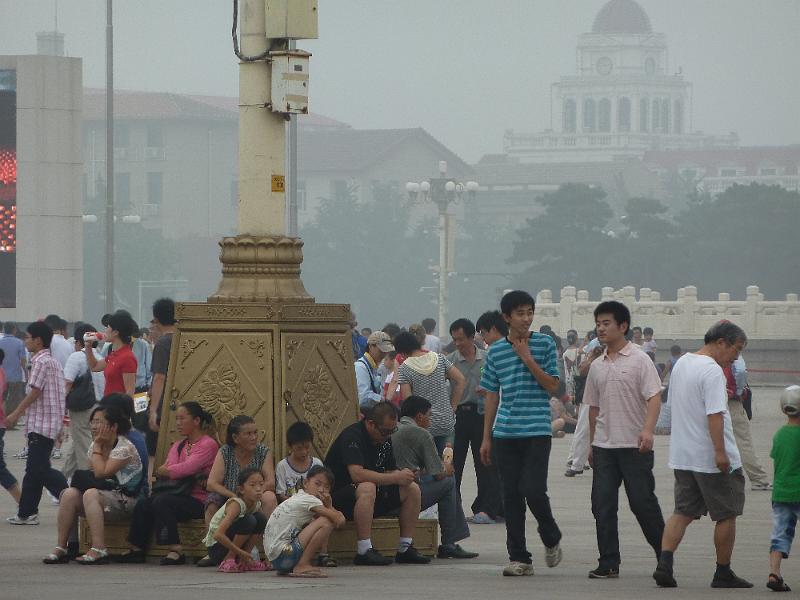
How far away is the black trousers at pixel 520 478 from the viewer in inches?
412

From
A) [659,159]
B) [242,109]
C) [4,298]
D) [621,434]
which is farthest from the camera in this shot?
[659,159]

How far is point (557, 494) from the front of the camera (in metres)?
17.1

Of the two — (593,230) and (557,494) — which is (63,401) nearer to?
(557,494)

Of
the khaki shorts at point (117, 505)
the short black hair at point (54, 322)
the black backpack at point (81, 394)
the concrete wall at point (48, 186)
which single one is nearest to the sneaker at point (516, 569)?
the khaki shorts at point (117, 505)

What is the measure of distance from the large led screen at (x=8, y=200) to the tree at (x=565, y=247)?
6008 centimetres

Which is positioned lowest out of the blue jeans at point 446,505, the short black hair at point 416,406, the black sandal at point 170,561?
the black sandal at point 170,561

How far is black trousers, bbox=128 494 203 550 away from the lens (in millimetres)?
10883

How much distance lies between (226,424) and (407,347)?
Answer: 3.41 m

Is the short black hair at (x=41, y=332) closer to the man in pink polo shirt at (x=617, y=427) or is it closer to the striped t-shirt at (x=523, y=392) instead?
the striped t-shirt at (x=523, y=392)

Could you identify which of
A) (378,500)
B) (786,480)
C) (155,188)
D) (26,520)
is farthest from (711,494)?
(155,188)

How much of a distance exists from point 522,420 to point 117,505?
243 centimetres

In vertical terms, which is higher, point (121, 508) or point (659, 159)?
point (659, 159)

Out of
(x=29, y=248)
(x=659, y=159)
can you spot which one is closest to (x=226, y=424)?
(x=29, y=248)

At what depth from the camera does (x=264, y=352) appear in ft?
35.7
